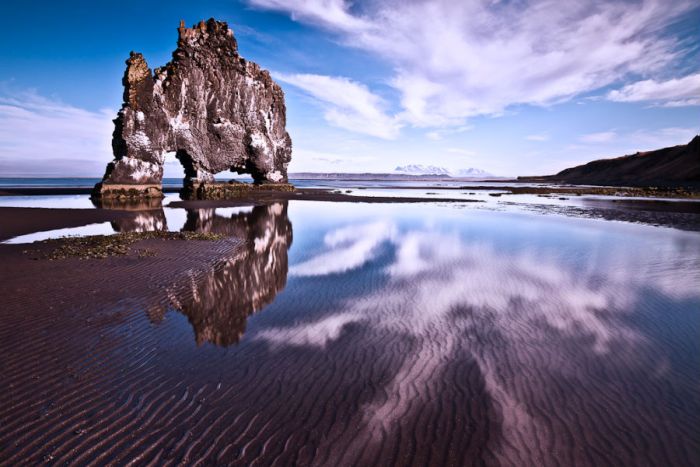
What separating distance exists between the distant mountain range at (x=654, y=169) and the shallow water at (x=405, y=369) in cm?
9673

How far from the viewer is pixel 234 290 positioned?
32.2ft

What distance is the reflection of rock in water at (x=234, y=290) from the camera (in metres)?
7.48

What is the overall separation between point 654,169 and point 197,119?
124m

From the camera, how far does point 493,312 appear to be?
8.61 meters

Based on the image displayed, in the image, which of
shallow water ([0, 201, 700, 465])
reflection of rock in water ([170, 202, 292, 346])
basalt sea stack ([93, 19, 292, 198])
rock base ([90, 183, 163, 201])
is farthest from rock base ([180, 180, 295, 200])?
shallow water ([0, 201, 700, 465])

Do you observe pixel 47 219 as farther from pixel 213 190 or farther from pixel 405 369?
pixel 405 369

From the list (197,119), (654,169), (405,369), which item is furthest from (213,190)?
(654,169)

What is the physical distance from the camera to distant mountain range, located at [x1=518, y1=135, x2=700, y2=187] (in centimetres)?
8769

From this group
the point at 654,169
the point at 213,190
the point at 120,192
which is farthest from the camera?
the point at 654,169

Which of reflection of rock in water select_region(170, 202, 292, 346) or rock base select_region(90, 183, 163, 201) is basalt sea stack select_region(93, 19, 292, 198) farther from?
reflection of rock in water select_region(170, 202, 292, 346)

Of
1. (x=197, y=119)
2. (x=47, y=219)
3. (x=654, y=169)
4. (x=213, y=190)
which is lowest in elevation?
(x=47, y=219)

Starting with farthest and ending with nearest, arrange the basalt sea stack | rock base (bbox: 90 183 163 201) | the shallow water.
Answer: the basalt sea stack < rock base (bbox: 90 183 163 201) < the shallow water

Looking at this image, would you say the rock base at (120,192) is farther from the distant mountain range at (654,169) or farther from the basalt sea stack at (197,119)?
the distant mountain range at (654,169)

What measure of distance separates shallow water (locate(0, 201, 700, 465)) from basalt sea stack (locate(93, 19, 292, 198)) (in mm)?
36674
